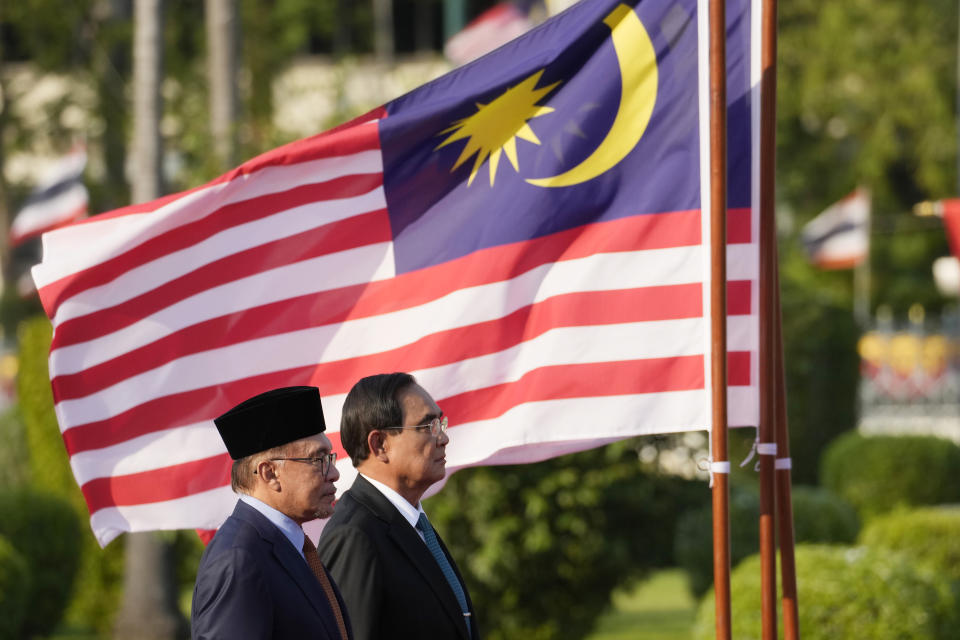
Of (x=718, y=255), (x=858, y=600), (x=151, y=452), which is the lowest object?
(x=858, y=600)

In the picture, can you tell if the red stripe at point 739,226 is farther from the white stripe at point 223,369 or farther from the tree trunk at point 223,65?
the tree trunk at point 223,65

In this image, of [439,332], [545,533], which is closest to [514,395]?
[439,332]

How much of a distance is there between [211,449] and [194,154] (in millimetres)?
8017

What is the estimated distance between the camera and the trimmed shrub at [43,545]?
1248 centimetres

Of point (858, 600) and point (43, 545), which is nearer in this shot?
point (858, 600)

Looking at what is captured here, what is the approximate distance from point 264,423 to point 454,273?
1770 millimetres

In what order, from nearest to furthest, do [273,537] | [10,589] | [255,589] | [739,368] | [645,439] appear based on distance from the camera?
[255,589]
[273,537]
[739,368]
[645,439]
[10,589]

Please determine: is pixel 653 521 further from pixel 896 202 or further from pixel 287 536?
pixel 896 202

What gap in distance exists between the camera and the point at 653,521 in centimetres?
1009

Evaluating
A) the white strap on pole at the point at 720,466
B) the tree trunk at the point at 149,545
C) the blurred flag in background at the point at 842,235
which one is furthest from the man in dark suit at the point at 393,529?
the blurred flag in background at the point at 842,235

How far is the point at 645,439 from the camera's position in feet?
32.1

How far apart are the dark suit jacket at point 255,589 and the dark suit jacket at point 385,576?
1.21 ft

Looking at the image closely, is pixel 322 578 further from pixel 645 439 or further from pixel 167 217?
pixel 645 439

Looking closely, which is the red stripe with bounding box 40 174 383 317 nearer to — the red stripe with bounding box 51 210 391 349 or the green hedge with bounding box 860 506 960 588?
the red stripe with bounding box 51 210 391 349
